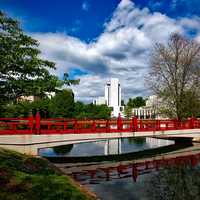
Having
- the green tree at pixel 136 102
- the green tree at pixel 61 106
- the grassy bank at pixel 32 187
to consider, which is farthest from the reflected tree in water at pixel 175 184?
the green tree at pixel 136 102

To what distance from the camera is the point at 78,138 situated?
94.1ft

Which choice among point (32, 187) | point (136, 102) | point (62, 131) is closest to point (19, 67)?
point (32, 187)

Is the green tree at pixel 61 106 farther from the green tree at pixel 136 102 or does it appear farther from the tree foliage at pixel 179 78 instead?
the green tree at pixel 136 102

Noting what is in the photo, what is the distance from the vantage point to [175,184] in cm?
1859

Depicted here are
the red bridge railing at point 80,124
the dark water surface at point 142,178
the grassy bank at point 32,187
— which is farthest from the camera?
the red bridge railing at point 80,124

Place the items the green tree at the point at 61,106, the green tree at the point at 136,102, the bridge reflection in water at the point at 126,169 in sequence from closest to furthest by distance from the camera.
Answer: the bridge reflection in water at the point at 126,169 < the green tree at the point at 61,106 < the green tree at the point at 136,102

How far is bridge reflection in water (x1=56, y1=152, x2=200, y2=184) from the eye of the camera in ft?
68.4

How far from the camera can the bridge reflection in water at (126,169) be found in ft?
68.4

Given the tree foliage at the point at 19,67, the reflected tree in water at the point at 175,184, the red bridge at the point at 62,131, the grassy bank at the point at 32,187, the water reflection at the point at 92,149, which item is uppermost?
the tree foliage at the point at 19,67

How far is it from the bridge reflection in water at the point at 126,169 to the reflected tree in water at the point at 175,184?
1.44 metres

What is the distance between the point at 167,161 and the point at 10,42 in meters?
19.4

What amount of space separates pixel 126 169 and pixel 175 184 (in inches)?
246

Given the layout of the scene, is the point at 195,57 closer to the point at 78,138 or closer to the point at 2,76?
the point at 78,138

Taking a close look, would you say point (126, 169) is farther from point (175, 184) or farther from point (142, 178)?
point (175, 184)
